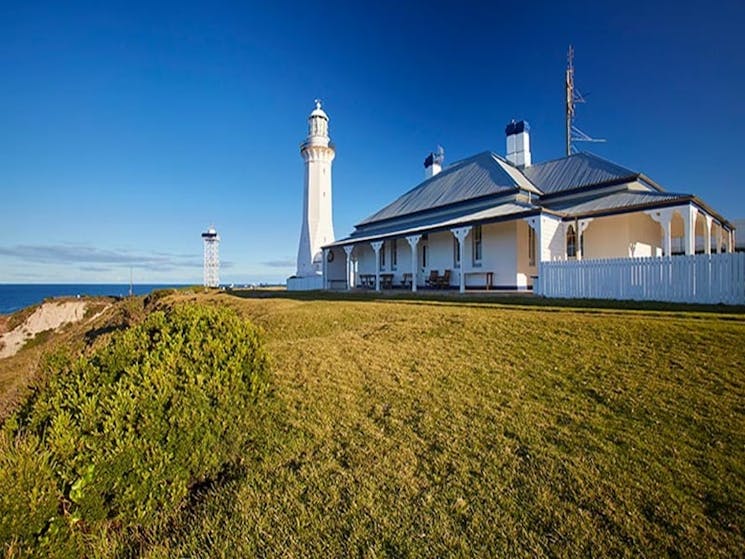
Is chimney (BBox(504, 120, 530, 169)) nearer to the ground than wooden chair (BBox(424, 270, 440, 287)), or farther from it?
farther from it

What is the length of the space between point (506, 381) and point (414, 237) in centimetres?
1442

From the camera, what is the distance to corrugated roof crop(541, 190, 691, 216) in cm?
1405

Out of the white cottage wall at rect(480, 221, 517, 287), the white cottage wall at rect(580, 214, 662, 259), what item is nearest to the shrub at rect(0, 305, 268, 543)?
the white cottage wall at rect(480, 221, 517, 287)

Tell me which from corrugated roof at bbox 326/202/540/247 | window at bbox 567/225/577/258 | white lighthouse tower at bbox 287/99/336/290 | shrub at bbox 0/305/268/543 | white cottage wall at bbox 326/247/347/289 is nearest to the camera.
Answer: shrub at bbox 0/305/268/543

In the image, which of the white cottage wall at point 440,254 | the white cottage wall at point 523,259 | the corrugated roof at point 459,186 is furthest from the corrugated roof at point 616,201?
the white cottage wall at point 440,254

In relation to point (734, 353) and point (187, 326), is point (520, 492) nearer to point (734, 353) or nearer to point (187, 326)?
point (187, 326)

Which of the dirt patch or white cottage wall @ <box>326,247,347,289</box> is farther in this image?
the dirt patch

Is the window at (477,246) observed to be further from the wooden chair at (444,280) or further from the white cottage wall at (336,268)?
the white cottage wall at (336,268)

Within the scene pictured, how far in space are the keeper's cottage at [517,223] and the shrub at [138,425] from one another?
12153mm

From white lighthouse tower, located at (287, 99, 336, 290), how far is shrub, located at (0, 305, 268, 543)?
25.6 m

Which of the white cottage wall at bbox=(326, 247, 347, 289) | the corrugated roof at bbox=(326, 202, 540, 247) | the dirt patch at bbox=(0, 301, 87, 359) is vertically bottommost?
the dirt patch at bbox=(0, 301, 87, 359)

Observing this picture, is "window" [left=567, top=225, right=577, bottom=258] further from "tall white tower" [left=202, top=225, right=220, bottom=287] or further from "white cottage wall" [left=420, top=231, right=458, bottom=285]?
"tall white tower" [left=202, top=225, right=220, bottom=287]

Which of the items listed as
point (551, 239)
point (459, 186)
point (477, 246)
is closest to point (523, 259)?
point (551, 239)

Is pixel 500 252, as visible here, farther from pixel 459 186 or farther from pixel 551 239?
pixel 459 186
